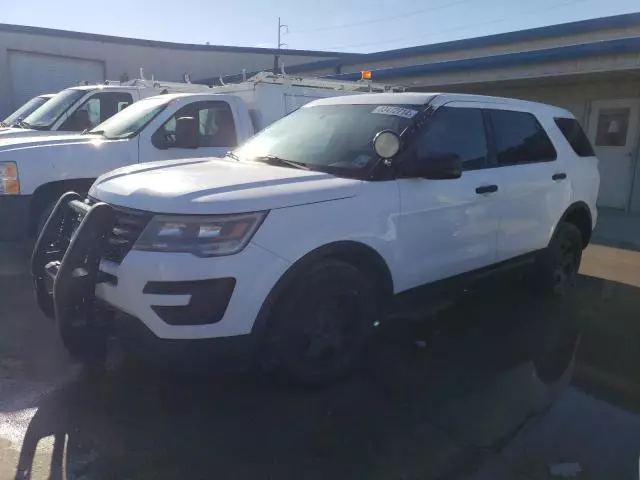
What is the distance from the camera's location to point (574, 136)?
5.51 m

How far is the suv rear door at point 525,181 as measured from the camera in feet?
14.8

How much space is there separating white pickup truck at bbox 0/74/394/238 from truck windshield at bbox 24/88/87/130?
1.33m

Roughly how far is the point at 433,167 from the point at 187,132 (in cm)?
346

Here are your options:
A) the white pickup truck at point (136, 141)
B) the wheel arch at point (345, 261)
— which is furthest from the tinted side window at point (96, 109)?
the wheel arch at point (345, 261)

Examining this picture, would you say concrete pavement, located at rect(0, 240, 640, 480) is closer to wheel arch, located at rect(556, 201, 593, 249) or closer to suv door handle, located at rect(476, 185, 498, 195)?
suv door handle, located at rect(476, 185, 498, 195)

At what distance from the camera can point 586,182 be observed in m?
5.56

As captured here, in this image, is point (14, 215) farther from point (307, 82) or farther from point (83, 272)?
point (307, 82)

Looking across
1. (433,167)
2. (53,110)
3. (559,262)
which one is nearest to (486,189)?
(433,167)

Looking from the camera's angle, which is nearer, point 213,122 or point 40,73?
point 213,122

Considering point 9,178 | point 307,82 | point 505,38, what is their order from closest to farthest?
point 9,178 < point 307,82 < point 505,38

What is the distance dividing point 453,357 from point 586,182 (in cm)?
275

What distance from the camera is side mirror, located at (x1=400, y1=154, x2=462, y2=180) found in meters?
3.58

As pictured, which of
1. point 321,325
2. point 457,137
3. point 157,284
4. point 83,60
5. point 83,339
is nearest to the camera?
point 157,284

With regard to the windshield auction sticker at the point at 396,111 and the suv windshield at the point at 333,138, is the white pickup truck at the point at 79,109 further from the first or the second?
the windshield auction sticker at the point at 396,111
